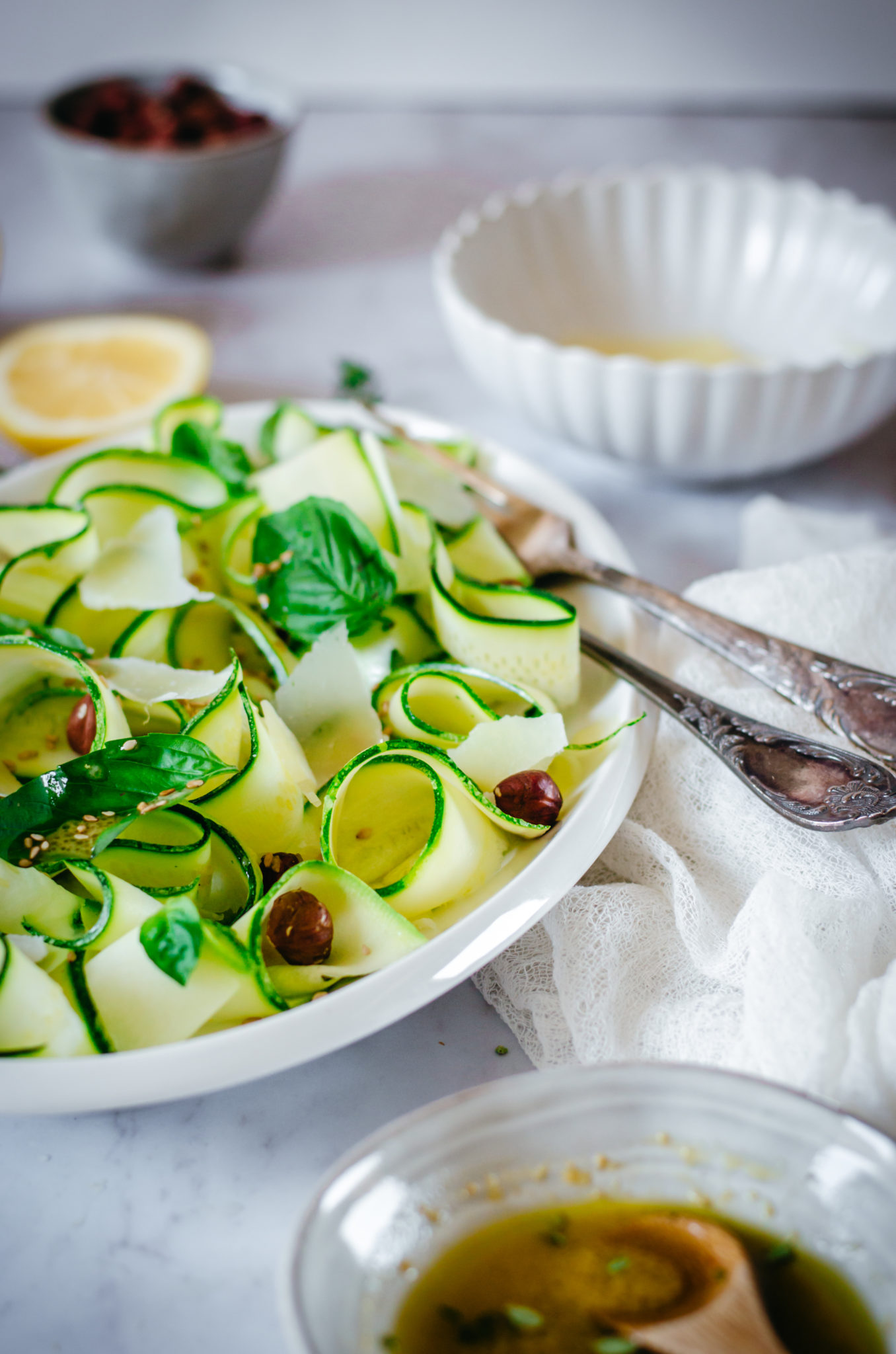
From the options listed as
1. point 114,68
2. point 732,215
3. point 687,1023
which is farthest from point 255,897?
point 114,68

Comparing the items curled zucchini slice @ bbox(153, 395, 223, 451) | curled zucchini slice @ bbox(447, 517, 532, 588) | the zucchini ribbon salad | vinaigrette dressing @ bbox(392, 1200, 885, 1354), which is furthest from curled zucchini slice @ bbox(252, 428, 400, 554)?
vinaigrette dressing @ bbox(392, 1200, 885, 1354)

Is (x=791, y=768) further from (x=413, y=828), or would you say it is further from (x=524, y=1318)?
(x=524, y=1318)

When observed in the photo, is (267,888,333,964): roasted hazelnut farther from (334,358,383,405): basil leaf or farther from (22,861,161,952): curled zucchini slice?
(334,358,383,405): basil leaf

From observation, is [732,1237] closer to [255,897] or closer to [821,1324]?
[821,1324]

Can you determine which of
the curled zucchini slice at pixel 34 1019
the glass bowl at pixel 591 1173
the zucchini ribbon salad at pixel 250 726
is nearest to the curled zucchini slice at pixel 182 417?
the zucchini ribbon salad at pixel 250 726

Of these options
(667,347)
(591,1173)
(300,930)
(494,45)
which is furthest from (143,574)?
(494,45)
